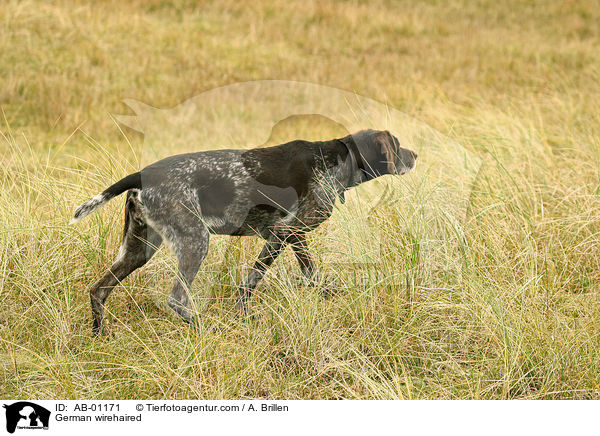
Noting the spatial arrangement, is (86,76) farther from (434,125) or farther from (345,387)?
(345,387)

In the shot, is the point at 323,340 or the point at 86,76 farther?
the point at 86,76

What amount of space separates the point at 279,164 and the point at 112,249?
1158 millimetres

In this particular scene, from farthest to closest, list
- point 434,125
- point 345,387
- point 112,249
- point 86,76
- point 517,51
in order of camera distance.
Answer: point 517,51, point 86,76, point 434,125, point 112,249, point 345,387

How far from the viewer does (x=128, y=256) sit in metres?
3.17

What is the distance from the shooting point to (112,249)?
12.1 feet

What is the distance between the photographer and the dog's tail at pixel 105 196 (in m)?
2.90

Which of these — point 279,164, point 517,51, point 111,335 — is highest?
point 279,164

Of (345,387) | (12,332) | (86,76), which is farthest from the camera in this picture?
(86,76)

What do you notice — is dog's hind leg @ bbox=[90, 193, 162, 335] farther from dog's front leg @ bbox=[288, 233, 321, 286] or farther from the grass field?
dog's front leg @ bbox=[288, 233, 321, 286]
